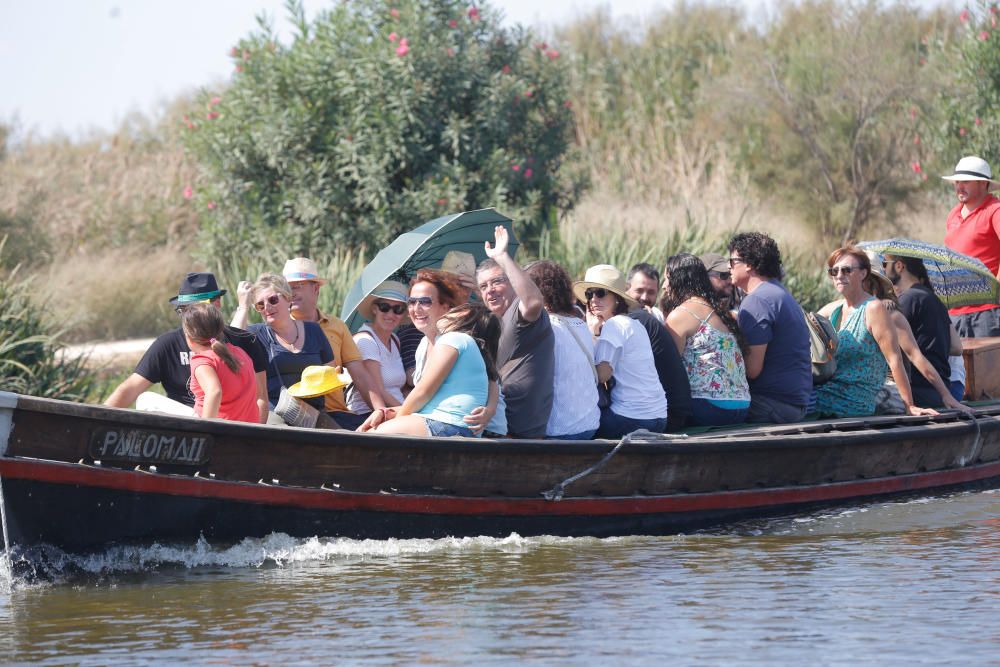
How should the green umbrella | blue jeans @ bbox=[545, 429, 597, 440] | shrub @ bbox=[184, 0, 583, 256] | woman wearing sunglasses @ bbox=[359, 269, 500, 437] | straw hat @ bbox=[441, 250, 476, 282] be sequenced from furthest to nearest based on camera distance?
shrub @ bbox=[184, 0, 583, 256] < the green umbrella < straw hat @ bbox=[441, 250, 476, 282] < blue jeans @ bbox=[545, 429, 597, 440] < woman wearing sunglasses @ bbox=[359, 269, 500, 437]

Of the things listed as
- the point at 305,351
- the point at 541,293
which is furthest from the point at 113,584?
the point at 541,293

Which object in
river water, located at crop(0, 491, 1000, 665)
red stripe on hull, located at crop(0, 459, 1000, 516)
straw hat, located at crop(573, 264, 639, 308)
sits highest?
straw hat, located at crop(573, 264, 639, 308)

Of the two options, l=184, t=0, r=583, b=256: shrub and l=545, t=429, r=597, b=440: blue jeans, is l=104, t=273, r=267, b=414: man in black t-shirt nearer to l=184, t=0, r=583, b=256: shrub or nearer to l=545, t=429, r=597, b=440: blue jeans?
l=545, t=429, r=597, b=440: blue jeans

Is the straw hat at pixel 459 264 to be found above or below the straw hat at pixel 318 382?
above

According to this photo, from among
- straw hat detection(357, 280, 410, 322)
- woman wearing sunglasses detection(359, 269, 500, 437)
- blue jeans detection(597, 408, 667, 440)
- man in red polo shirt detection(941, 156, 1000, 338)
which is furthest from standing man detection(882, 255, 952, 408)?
woman wearing sunglasses detection(359, 269, 500, 437)

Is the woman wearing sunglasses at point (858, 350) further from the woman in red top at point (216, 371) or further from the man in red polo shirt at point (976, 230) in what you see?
the woman in red top at point (216, 371)

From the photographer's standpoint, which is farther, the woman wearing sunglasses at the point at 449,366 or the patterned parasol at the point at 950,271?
the patterned parasol at the point at 950,271

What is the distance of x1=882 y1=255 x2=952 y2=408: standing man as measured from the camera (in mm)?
9516

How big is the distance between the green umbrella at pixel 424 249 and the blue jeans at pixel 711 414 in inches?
56.6

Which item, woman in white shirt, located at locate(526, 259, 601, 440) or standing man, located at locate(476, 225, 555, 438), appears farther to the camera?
woman in white shirt, located at locate(526, 259, 601, 440)

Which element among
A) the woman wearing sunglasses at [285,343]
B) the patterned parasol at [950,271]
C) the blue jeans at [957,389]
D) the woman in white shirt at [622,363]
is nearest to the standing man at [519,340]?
the woman in white shirt at [622,363]

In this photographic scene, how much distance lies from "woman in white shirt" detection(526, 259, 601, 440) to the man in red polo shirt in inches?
161

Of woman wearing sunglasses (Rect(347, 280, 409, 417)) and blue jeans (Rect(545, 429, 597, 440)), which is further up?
woman wearing sunglasses (Rect(347, 280, 409, 417))

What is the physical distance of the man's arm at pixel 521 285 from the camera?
7.33 meters
